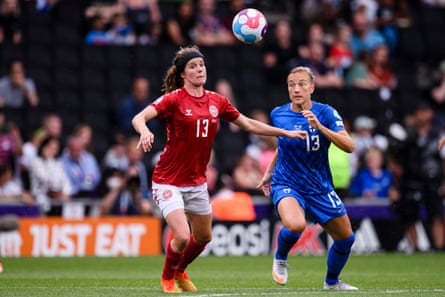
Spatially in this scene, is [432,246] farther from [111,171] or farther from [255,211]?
[111,171]

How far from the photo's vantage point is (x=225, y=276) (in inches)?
532

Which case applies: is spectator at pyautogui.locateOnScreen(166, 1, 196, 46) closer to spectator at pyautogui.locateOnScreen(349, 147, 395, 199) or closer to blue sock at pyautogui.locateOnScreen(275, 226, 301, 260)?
spectator at pyautogui.locateOnScreen(349, 147, 395, 199)

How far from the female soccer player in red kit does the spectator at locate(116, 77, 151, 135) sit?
345 inches

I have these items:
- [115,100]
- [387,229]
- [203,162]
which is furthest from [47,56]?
[203,162]

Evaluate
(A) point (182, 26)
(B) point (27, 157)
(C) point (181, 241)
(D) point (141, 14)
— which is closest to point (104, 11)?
(D) point (141, 14)

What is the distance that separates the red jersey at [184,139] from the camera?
34.7 ft

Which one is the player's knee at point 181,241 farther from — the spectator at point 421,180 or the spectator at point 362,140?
the spectator at point 362,140

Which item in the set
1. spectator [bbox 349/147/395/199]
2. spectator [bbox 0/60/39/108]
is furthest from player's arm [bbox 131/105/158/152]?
spectator [bbox 349/147/395/199]

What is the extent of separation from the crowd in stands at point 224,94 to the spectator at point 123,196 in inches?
0.7

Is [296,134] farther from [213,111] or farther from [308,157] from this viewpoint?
[213,111]

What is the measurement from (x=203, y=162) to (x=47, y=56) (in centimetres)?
1063

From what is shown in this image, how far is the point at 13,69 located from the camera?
1906 cm

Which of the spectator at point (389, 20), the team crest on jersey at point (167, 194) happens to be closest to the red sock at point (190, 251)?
the team crest on jersey at point (167, 194)

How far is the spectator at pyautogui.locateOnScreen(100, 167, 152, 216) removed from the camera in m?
18.5
